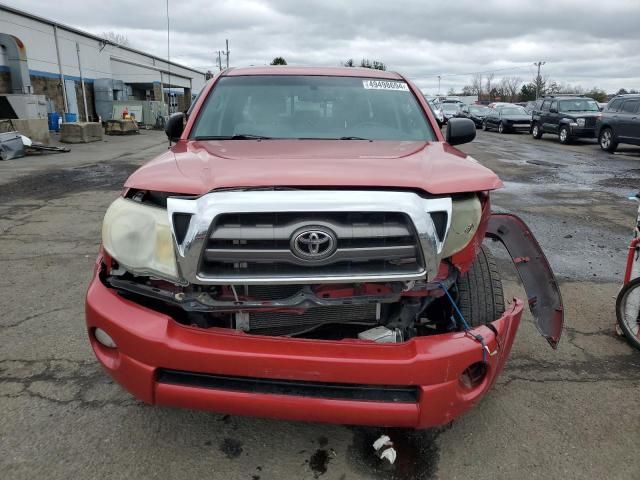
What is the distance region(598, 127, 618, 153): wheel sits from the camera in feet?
56.5

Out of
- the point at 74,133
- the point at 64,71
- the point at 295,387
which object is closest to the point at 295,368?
the point at 295,387

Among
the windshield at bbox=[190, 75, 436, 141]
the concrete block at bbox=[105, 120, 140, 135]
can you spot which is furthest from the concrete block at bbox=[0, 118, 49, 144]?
the windshield at bbox=[190, 75, 436, 141]

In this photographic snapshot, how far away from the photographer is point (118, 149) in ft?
56.7

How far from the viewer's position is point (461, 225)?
7.38 ft

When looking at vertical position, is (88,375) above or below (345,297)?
below

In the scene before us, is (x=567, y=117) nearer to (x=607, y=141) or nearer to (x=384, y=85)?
(x=607, y=141)

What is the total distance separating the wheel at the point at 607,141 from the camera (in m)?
17.2

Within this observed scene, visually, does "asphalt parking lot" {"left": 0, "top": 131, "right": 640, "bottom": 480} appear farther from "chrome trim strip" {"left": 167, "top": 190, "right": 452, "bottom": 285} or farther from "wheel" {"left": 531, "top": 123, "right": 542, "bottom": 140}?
"wheel" {"left": 531, "top": 123, "right": 542, "bottom": 140}

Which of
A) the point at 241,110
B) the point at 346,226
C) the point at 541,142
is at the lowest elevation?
the point at 541,142

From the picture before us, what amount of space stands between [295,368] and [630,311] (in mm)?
2786

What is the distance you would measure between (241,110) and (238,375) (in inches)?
85.2

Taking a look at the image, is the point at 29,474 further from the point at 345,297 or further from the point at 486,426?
the point at 486,426

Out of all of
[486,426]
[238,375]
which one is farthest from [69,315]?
[486,426]

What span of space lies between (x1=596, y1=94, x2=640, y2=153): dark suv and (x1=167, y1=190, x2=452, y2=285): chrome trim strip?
1683 cm
